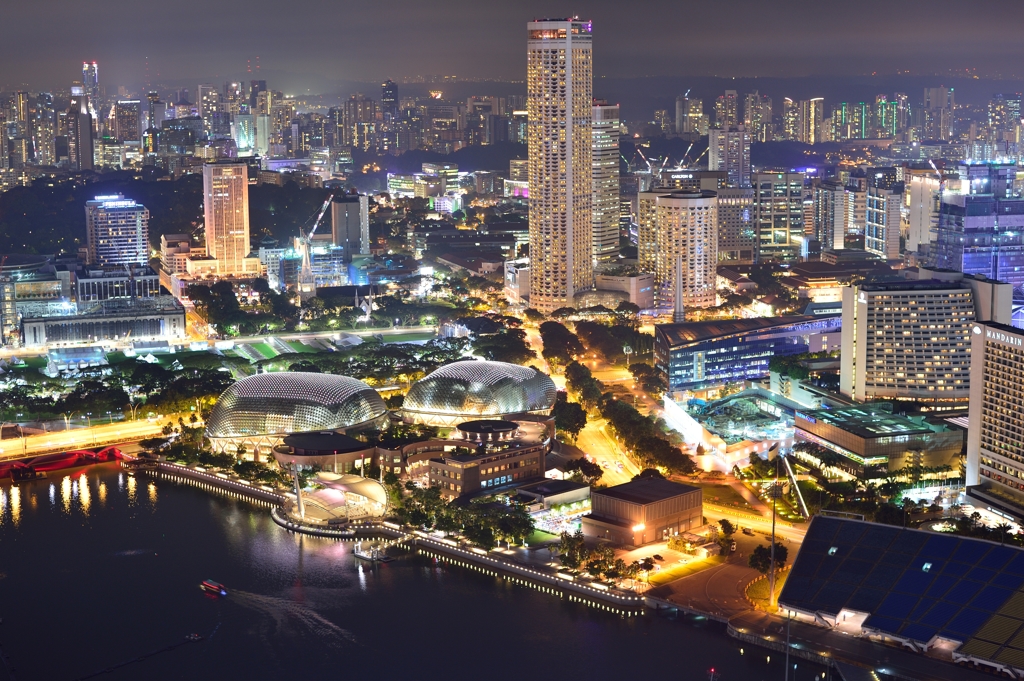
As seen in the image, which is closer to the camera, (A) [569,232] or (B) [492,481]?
(B) [492,481]

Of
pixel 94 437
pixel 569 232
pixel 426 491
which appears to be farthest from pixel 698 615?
pixel 569 232

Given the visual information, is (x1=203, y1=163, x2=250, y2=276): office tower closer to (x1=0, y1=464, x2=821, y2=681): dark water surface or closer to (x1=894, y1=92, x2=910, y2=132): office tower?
(x1=0, y1=464, x2=821, y2=681): dark water surface

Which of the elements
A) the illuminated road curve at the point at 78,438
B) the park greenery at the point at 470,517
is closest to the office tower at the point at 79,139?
the illuminated road curve at the point at 78,438

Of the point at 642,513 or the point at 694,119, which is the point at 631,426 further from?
the point at 694,119

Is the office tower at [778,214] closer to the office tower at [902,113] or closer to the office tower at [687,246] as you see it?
the office tower at [687,246]

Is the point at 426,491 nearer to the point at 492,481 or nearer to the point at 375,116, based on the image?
the point at 492,481

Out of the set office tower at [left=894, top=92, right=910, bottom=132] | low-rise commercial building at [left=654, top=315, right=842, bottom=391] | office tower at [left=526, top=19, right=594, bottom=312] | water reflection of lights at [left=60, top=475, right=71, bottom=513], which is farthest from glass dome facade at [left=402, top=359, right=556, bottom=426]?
office tower at [left=894, top=92, right=910, bottom=132]
